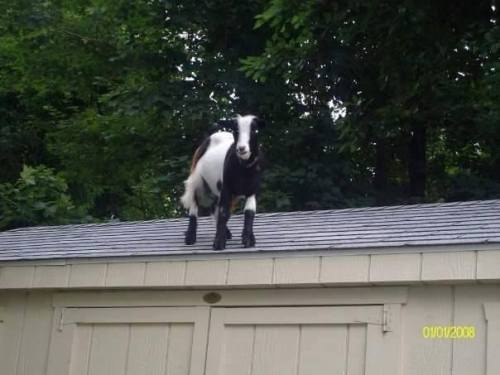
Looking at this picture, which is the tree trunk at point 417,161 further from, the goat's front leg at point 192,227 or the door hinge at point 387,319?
the door hinge at point 387,319

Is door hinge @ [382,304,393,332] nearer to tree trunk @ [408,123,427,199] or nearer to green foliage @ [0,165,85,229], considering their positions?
tree trunk @ [408,123,427,199]

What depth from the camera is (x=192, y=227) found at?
7.18 meters

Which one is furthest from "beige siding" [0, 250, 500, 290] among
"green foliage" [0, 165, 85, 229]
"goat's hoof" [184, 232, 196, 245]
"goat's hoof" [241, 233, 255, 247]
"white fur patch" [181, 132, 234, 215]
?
"green foliage" [0, 165, 85, 229]

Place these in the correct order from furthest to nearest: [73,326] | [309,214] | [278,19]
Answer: [278,19], [309,214], [73,326]

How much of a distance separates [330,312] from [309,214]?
218 centimetres

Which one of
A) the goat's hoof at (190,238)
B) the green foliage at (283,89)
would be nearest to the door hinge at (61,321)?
the goat's hoof at (190,238)

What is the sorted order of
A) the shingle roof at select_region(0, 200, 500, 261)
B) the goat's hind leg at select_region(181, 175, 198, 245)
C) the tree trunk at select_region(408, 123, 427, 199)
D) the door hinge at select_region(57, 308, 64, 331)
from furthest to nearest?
the tree trunk at select_region(408, 123, 427, 199)
the goat's hind leg at select_region(181, 175, 198, 245)
the door hinge at select_region(57, 308, 64, 331)
the shingle roof at select_region(0, 200, 500, 261)

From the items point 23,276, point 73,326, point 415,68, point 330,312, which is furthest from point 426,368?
point 415,68

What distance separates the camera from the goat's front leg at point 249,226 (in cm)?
653

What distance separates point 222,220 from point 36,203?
8719 mm

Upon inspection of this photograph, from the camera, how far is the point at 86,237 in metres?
8.27

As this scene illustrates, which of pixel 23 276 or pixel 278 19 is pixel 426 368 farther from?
pixel 278 19

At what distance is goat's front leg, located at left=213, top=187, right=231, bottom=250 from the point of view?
657cm
